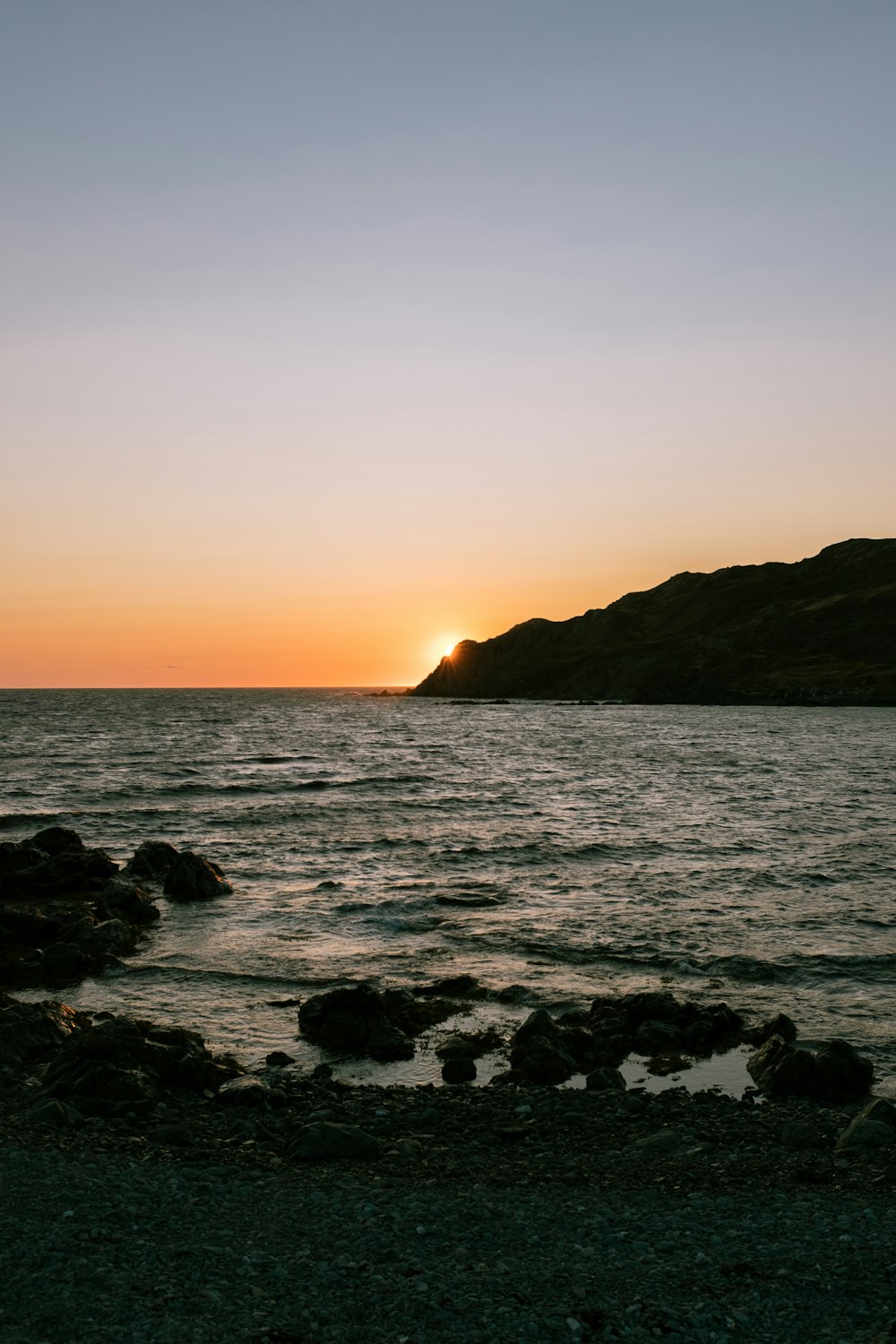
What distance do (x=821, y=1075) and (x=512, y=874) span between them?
63.3ft

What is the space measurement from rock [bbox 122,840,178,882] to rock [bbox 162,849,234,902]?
7.61 feet

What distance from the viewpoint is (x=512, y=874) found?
34344 mm

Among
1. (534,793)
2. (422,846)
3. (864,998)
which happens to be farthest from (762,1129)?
(534,793)

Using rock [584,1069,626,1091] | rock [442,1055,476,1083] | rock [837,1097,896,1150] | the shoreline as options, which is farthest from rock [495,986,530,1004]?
rock [837,1097,896,1150]

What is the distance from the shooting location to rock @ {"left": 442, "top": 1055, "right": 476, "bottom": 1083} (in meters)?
16.4

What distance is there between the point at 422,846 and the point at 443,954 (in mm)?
16486

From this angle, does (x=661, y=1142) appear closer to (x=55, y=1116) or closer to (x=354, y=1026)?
(x=354, y=1026)

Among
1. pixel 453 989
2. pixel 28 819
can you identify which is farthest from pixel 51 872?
pixel 453 989

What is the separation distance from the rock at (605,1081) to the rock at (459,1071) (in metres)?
2.10

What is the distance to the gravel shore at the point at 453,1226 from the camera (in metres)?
8.64

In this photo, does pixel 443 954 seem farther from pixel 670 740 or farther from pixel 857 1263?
pixel 670 740

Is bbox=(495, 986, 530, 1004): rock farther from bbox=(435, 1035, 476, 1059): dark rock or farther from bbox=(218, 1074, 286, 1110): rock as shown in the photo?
bbox=(218, 1074, 286, 1110): rock

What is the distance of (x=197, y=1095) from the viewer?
1534 centimetres

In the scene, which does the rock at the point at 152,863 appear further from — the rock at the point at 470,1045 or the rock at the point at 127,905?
the rock at the point at 470,1045
